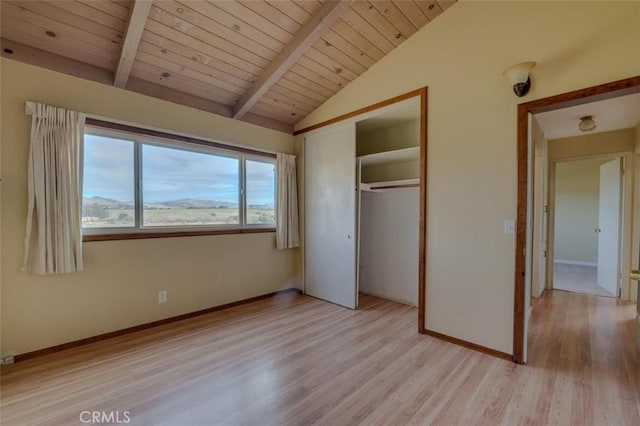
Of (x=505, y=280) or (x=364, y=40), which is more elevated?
(x=364, y=40)

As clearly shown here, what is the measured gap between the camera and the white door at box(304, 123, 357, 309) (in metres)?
3.50

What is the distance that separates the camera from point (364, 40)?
113 inches

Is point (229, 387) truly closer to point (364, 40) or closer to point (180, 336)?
point (180, 336)

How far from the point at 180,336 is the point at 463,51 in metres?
3.74

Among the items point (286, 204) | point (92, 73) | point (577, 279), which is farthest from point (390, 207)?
point (577, 279)

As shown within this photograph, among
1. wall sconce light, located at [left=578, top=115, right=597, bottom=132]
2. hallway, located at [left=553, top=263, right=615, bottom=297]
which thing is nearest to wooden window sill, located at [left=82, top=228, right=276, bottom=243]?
wall sconce light, located at [left=578, top=115, right=597, bottom=132]

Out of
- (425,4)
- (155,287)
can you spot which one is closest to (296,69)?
(425,4)

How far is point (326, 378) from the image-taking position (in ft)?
6.70

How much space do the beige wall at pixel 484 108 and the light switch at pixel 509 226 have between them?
3 cm

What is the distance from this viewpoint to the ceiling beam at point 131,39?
6.72 ft

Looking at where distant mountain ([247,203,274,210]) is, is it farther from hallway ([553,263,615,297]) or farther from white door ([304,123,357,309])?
hallway ([553,263,615,297])

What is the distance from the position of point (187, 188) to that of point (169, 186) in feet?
0.64

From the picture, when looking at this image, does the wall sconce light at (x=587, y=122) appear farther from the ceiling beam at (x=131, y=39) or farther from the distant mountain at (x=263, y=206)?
the ceiling beam at (x=131, y=39)

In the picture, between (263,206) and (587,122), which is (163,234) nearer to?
(263,206)
